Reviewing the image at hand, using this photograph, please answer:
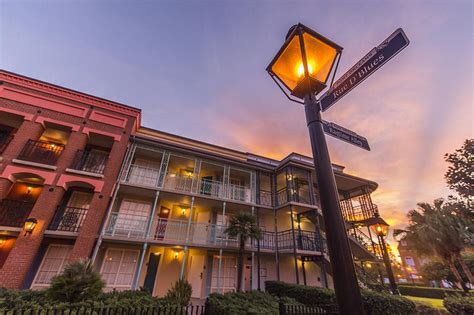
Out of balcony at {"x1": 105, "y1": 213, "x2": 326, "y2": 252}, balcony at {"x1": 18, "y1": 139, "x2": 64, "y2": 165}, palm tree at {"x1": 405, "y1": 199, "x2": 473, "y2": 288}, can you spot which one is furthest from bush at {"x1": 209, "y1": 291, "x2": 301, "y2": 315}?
palm tree at {"x1": 405, "y1": 199, "x2": 473, "y2": 288}

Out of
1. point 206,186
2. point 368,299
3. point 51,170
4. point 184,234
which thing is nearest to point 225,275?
point 184,234

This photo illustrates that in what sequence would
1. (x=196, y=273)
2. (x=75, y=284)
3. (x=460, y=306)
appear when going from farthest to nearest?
(x=196, y=273)
(x=460, y=306)
(x=75, y=284)

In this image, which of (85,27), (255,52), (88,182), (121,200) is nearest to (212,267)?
(121,200)

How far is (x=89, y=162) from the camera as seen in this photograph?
1233 cm

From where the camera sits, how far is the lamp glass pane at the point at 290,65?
2.34 m

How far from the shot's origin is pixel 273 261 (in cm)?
1398

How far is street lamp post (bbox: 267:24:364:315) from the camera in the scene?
4.66 feet

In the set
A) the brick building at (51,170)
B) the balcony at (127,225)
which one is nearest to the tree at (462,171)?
the balcony at (127,225)

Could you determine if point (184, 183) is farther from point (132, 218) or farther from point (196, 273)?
point (196, 273)

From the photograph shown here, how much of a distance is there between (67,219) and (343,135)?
1417 centimetres

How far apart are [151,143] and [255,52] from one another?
9.20m

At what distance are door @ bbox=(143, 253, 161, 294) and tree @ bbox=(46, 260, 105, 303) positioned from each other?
514 centimetres

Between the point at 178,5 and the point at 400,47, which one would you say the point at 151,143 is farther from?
the point at 400,47

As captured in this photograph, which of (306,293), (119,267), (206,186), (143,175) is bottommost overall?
(306,293)
